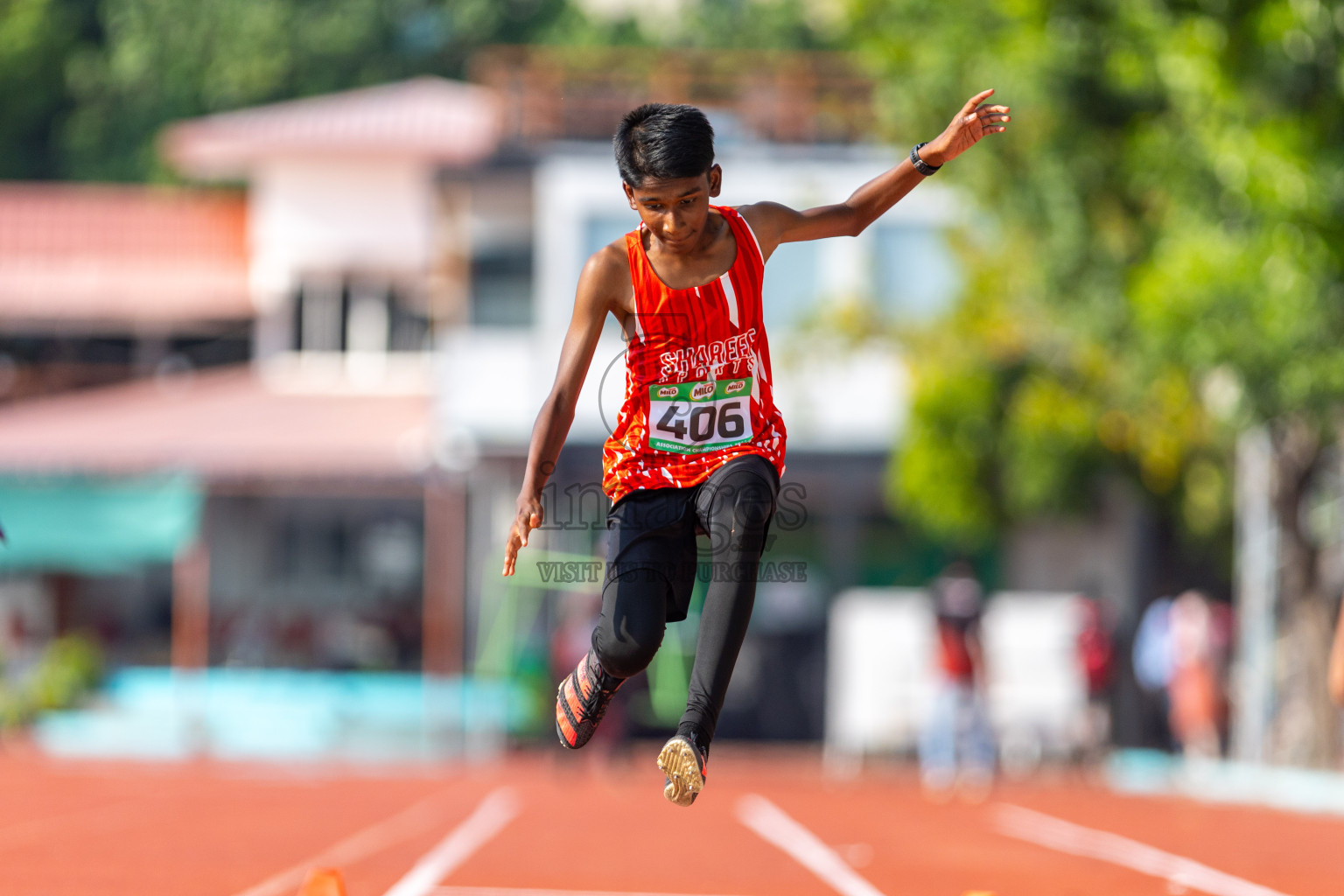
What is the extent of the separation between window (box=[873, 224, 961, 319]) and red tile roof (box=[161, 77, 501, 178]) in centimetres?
697

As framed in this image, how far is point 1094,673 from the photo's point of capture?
73.5ft

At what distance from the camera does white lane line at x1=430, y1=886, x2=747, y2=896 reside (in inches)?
340

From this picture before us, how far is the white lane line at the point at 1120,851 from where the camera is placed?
30.8 feet

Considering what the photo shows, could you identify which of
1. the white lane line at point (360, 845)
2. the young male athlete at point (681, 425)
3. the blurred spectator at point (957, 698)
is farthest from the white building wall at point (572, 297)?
the young male athlete at point (681, 425)

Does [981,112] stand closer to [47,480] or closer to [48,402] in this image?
[47,480]

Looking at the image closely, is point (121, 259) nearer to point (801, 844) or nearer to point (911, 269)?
point (911, 269)

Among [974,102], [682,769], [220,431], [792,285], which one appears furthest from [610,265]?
[220,431]

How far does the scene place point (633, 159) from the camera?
18.7 ft

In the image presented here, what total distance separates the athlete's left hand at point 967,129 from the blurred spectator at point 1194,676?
15.7 meters

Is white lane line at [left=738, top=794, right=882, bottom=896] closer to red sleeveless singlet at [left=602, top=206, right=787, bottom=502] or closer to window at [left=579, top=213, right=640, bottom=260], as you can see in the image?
red sleeveless singlet at [left=602, top=206, right=787, bottom=502]

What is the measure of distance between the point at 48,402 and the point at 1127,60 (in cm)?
2007

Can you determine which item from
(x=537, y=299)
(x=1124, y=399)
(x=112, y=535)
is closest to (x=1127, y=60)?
(x=1124, y=399)

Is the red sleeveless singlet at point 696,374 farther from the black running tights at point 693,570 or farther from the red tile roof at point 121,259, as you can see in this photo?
the red tile roof at point 121,259

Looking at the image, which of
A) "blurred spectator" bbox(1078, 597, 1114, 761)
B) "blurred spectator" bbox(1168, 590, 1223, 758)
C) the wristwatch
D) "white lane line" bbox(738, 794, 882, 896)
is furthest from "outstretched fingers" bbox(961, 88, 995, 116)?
"blurred spectator" bbox(1078, 597, 1114, 761)
